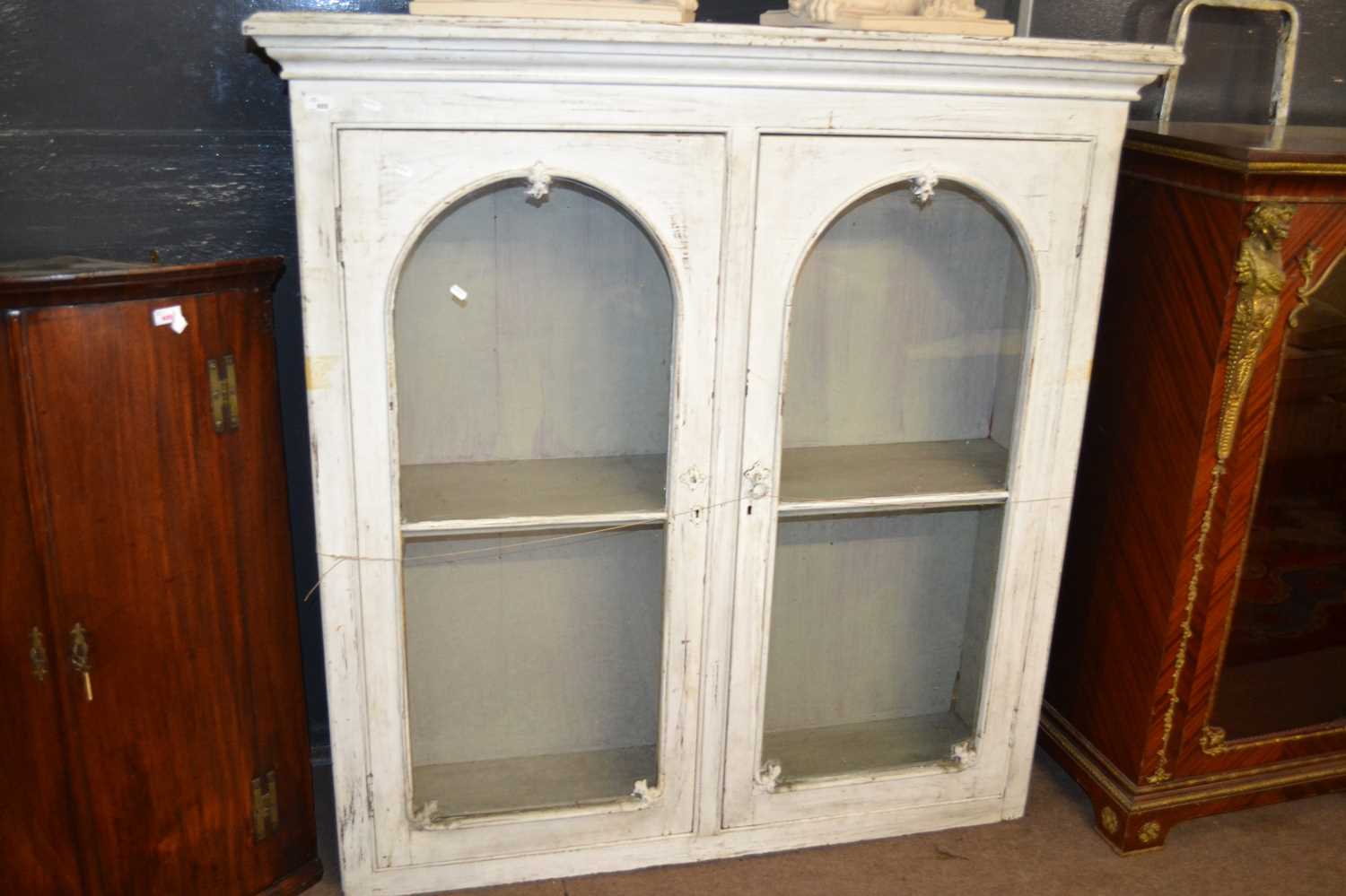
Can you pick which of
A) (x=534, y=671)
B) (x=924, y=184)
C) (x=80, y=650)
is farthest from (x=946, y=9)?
(x=80, y=650)

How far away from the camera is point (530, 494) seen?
1755 millimetres

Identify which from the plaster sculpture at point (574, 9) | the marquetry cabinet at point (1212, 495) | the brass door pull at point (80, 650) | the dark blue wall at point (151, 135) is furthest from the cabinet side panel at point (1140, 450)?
the brass door pull at point (80, 650)

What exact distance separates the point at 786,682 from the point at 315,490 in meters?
0.87

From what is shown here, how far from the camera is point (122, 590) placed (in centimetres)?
156

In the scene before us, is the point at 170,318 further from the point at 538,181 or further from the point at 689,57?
Result: the point at 689,57

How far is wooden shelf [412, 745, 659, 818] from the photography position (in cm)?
184

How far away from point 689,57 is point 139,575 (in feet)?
3.35

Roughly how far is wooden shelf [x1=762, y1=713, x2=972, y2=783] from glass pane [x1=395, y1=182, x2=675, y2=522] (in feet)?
1.78

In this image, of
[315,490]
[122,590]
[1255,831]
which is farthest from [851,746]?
[122,590]

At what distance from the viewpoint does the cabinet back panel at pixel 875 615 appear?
6.35 feet

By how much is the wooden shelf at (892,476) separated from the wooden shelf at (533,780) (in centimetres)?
50

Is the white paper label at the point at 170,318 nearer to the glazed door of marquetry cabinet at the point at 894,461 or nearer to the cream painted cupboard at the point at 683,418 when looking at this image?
the cream painted cupboard at the point at 683,418

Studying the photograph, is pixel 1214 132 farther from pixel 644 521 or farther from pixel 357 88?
pixel 357 88

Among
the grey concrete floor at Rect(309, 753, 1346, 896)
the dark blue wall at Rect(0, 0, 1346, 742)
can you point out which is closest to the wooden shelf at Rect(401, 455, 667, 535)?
the dark blue wall at Rect(0, 0, 1346, 742)
